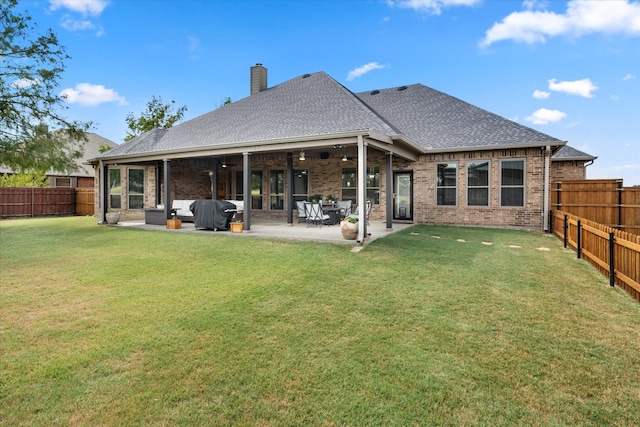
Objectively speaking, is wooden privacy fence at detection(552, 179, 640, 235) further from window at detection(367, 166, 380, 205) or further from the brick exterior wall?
window at detection(367, 166, 380, 205)

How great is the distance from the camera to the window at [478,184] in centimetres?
1262

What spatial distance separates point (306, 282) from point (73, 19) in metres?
17.3

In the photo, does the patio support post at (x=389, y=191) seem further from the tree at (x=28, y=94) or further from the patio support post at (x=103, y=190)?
the patio support post at (x=103, y=190)

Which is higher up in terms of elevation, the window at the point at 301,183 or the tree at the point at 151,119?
the tree at the point at 151,119

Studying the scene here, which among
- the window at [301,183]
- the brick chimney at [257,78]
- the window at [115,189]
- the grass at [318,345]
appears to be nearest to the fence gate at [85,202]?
the window at [115,189]

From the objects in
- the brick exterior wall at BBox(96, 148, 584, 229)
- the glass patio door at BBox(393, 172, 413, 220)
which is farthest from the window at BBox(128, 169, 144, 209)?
the glass patio door at BBox(393, 172, 413, 220)

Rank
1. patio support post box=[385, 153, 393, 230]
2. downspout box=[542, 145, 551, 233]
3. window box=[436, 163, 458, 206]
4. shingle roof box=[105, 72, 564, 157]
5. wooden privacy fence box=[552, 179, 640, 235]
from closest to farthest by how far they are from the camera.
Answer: wooden privacy fence box=[552, 179, 640, 235] < patio support post box=[385, 153, 393, 230] < shingle roof box=[105, 72, 564, 157] < downspout box=[542, 145, 551, 233] < window box=[436, 163, 458, 206]

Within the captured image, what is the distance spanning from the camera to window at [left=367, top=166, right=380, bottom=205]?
14.4 meters

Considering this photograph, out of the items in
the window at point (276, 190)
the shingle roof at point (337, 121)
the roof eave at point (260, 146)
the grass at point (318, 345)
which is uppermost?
the shingle roof at point (337, 121)

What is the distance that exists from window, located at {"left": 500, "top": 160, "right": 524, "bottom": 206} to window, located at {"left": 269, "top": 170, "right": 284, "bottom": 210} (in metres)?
9.46

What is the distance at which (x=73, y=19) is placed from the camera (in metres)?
14.9

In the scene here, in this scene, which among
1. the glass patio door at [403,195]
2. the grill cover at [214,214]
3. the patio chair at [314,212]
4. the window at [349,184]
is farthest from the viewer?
the window at [349,184]

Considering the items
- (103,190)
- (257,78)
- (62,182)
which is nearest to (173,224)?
(103,190)

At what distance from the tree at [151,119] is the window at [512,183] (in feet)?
87.2
